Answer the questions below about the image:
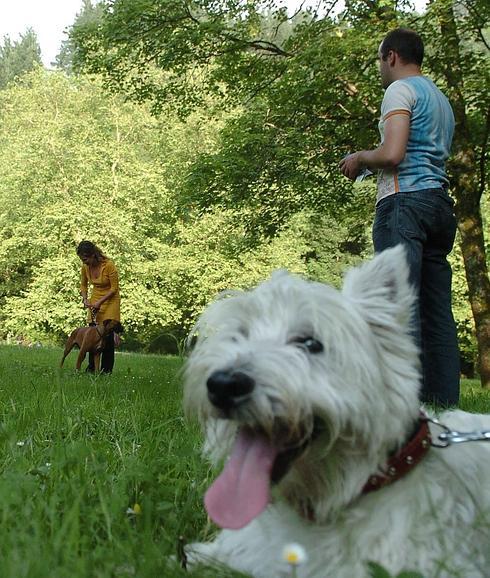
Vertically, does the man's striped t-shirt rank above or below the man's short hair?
below

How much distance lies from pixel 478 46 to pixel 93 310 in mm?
9880

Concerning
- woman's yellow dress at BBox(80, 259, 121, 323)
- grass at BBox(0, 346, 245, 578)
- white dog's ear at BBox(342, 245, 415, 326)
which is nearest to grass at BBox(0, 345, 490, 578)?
grass at BBox(0, 346, 245, 578)

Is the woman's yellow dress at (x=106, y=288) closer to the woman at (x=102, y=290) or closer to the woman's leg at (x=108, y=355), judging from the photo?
the woman at (x=102, y=290)

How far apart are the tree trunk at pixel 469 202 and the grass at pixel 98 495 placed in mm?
9733

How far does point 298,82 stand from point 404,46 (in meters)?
7.93

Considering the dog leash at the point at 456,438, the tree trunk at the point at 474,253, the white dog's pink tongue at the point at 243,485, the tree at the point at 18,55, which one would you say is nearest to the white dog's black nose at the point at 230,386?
the white dog's pink tongue at the point at 243,485

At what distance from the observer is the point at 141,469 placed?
10.3 ft

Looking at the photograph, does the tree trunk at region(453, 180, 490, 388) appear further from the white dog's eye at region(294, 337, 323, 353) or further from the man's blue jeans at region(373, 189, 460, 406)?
the white dog's eye at region(294, 337, 323, 353)

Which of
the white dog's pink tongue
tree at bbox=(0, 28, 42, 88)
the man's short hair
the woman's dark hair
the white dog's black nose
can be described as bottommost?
the white dog's pink tongue

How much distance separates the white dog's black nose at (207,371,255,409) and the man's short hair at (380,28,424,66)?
3999mm

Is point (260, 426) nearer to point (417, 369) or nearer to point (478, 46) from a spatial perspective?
point (417, 369)

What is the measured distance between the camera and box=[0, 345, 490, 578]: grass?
78.1 inches

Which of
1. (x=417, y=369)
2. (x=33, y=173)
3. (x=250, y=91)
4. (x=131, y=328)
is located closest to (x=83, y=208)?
(x=33, y=173)

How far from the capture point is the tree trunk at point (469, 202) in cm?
1252
